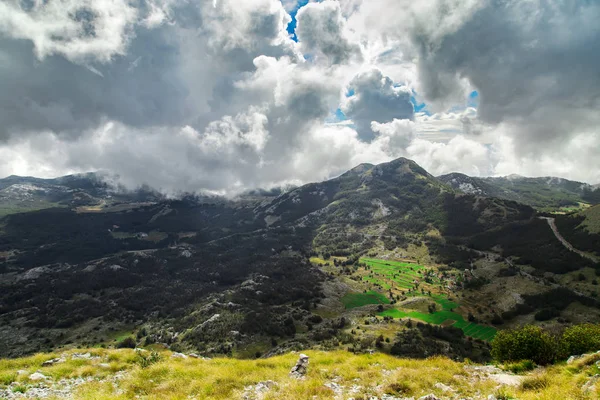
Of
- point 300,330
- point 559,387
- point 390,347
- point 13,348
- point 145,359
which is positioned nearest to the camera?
point 559,387

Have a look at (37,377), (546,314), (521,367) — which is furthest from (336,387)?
(546,314)

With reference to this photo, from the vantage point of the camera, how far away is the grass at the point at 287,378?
19.3m

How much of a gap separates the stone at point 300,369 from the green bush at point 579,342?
2681 cm

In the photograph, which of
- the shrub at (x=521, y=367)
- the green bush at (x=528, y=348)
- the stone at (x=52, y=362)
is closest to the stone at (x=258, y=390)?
the shrub at (x=521, y=367)

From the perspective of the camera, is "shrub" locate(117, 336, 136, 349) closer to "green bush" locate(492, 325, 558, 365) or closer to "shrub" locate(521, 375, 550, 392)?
"green bush" locate(492, 325, 558, 365)

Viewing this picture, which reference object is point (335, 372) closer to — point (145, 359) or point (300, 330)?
point (145, 359)

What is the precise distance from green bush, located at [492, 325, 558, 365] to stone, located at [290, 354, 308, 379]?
22.2 metres

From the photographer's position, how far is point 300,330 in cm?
17725

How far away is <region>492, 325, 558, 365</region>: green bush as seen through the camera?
2845cm

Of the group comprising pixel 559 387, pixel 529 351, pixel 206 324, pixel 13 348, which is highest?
pixel 559 387

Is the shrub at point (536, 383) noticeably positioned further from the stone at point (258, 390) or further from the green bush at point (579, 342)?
the stone at point (258, 390)

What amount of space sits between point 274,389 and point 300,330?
169900mm

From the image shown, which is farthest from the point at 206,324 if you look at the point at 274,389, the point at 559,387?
the point at 559,387

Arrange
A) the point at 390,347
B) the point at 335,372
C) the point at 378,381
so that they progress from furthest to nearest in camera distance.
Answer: the point at 390,347 < the point at 335,372 < the point at 378,381
